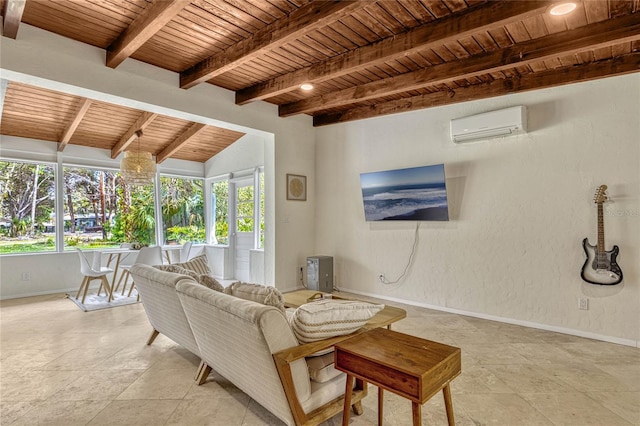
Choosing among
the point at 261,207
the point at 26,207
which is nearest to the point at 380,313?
the point at 261,207

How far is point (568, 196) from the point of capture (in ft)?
11.1

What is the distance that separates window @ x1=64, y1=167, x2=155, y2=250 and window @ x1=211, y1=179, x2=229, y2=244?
47.5 inches

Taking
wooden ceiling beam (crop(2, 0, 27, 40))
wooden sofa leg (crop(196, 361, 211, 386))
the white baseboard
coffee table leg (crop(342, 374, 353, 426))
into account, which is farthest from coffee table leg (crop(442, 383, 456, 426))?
wooden ceiling beam (crop(2, 0, 27, 40))

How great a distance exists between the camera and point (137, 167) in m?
4.83

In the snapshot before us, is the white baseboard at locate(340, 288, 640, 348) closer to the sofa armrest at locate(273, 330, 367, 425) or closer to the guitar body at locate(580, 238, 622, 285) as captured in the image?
the guitar body at locate(580, 238, 622, 285)

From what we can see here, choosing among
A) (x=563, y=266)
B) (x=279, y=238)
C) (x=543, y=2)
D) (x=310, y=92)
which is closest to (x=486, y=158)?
(x=563, y=266)

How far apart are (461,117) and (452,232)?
1.43 metres

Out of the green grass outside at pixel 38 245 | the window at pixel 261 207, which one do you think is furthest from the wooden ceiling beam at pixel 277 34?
the green grass outside at pixel 38 245

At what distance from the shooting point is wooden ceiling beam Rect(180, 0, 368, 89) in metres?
2.34

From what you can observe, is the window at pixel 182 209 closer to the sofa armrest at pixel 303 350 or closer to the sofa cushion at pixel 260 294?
the sofa cushion at pixel 260 294

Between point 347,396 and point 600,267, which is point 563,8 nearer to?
point 600,267

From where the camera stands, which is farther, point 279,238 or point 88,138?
point 88,138

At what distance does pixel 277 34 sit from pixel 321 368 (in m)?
2.52

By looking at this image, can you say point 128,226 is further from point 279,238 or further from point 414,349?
point 414,349
